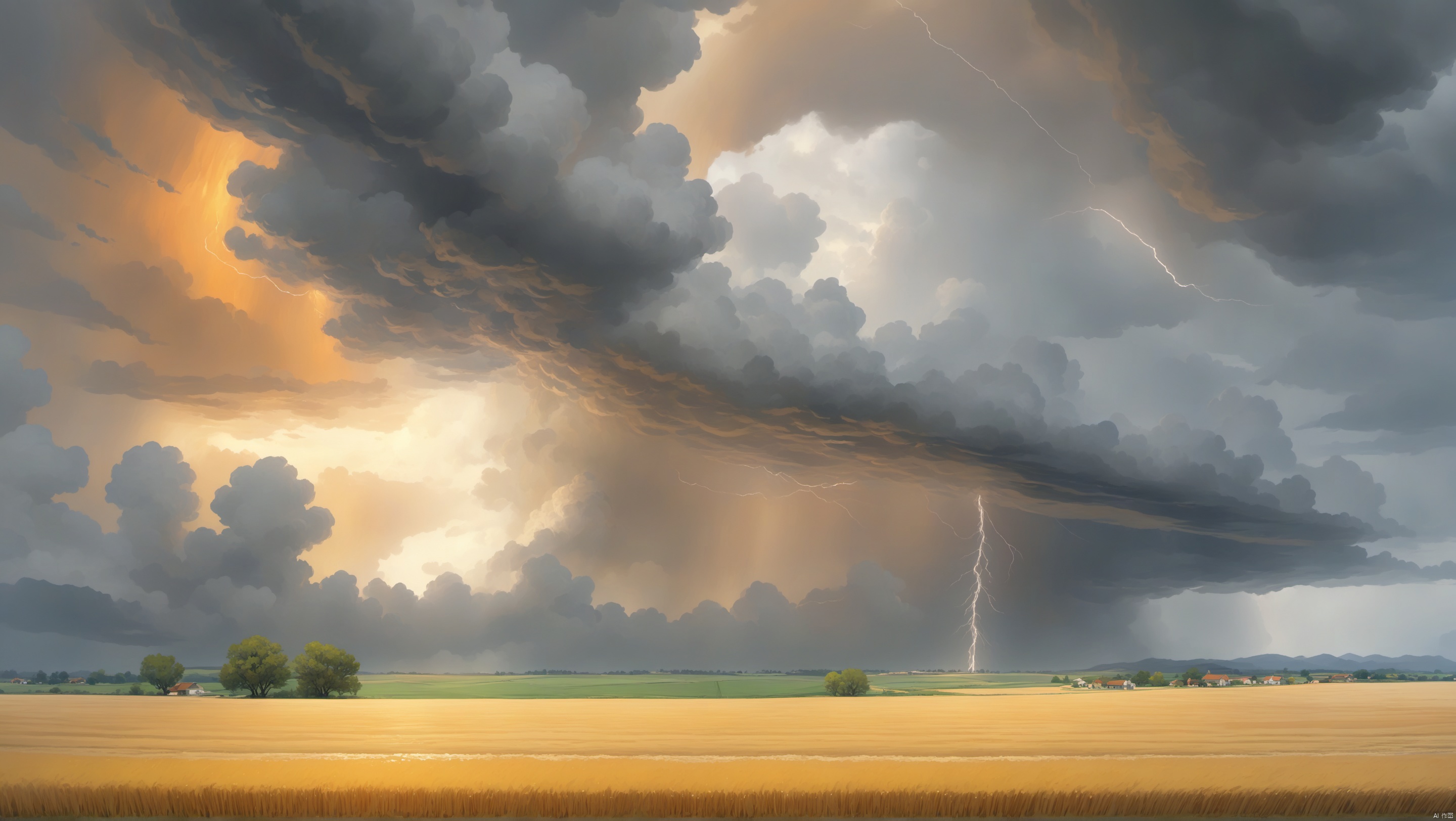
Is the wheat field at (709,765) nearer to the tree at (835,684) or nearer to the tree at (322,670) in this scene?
the tree at (322,670)

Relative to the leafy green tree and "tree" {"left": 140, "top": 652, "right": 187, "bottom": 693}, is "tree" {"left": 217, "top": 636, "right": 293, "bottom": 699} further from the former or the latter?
the leafy green tree

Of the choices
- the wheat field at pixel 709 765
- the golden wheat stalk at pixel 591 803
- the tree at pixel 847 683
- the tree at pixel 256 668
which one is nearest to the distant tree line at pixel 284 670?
the tree at pixel 256 668

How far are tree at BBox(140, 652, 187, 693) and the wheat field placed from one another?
25022mm

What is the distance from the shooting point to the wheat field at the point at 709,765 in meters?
19.6

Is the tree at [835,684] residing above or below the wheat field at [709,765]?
below

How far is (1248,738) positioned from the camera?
33531mm

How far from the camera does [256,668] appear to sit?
55.9 meters

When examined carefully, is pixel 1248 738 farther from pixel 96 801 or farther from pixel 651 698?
pixel 651 698

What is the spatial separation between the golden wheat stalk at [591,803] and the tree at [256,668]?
136ft

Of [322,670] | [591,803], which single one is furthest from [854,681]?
[591,803]

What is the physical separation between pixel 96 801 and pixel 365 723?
54.2 feet

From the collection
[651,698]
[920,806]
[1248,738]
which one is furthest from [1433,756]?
[651,698]

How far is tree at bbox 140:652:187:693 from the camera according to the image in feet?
216

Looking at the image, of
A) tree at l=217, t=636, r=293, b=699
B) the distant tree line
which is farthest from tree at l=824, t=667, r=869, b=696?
tree at l=217, t=636, r=293, b=699
